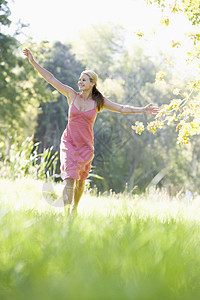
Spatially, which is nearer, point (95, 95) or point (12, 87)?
point (95, 95)

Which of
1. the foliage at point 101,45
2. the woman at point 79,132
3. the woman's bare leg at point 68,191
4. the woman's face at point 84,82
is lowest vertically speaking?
the woman's bare leg at point 68,191

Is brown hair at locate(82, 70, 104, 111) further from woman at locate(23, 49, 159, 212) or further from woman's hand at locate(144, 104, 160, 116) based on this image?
woman's hand at locate(144, 104, 160, 116)

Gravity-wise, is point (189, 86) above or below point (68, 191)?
above

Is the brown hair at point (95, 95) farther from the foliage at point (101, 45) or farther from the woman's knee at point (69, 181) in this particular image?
the foliage at point (101, 45)

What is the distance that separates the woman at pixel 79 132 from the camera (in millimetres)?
4547

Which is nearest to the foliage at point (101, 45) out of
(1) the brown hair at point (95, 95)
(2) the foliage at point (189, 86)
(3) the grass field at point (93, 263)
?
(2) the foliage at point (189, 86)

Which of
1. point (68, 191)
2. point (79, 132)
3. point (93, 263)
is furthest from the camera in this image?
point (79, 132)

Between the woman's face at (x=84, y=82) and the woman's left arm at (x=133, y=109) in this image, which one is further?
the woman's face at (x=84, y=82)

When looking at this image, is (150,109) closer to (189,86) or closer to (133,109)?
(133,109)

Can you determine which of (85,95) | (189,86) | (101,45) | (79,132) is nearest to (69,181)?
(79,132)

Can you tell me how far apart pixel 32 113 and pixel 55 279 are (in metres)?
30.1

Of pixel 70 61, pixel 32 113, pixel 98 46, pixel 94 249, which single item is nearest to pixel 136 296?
pixel 94 249

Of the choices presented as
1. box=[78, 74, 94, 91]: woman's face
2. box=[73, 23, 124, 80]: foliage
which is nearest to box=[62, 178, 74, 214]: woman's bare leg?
box=[78, 74, 94, 91]: woman's face

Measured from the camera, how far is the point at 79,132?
474 centimetres
